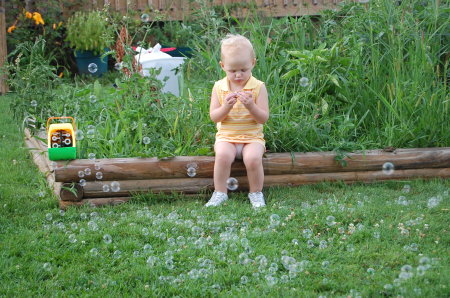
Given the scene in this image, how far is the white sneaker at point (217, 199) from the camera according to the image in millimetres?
3956

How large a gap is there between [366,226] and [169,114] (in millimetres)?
1887

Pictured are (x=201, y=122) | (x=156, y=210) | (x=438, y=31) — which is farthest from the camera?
(x=438, y=31)

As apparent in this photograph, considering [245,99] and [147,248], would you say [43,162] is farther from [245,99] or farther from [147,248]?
[147,248]

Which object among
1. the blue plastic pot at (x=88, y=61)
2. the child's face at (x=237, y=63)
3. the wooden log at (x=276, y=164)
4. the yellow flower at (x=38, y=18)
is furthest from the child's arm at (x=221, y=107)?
the yellow flower at (x=38, y=18)

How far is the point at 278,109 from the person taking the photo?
4664mm

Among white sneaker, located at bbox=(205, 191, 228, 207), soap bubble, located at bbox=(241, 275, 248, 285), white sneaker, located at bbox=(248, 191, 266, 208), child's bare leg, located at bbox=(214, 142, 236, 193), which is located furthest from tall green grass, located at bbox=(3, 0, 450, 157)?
soap bubble, located at bbox=(241, 275, 248, 285)

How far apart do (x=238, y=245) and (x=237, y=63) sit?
4.37ft

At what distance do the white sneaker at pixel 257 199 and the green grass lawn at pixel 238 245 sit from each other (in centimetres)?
6

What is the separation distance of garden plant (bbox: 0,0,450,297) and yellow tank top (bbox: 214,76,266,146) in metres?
0.17

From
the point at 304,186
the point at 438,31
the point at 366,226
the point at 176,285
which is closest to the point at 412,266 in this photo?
the point at 366,226

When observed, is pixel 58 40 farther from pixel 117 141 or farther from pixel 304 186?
pixel 304 186

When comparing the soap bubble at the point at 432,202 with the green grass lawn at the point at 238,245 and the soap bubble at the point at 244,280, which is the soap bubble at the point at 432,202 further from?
the soap bubble at the point at 244,280

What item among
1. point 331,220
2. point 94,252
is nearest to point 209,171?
point 331,220

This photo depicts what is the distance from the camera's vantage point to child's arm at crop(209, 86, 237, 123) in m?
4.00
